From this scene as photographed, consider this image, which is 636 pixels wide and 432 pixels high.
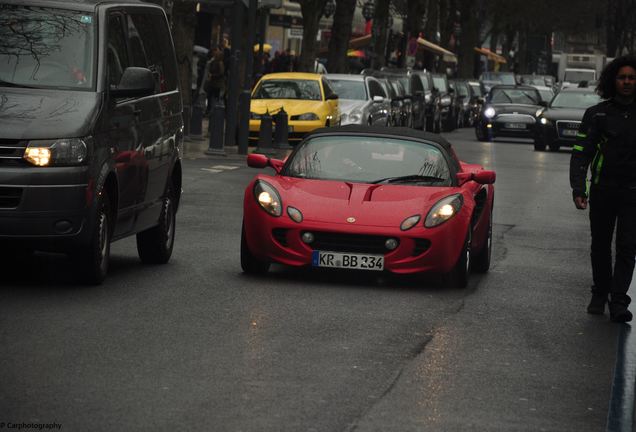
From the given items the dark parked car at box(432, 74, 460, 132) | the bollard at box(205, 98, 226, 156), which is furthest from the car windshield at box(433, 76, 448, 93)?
the bollard at box(205, 98, 226, 156)

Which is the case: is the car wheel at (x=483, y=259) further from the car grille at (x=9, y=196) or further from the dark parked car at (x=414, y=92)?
the dark parked car at (x=414, y=92)

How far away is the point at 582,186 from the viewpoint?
10.9m

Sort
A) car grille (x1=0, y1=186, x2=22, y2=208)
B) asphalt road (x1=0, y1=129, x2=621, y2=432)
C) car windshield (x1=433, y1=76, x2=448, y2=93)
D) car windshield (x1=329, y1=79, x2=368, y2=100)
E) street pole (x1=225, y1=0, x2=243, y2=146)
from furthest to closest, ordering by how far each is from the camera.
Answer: car windshield (x1=433, y1=76, x2=448, y2=93) < car windshield (x1=329, y1=79, x2=368, y2=100) < street pole (x1=225, y1=0, x2=243, y2=146) < car grille (x1=0, y1=186, x2=22, y2=208) < asphalt road (x1=0, y1=129, x2=621, y2=432)

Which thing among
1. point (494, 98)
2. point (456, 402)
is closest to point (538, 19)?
point (494, 98)

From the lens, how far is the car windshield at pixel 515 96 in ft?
150

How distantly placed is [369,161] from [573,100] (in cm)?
2773

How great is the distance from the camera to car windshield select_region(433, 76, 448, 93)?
54.6m

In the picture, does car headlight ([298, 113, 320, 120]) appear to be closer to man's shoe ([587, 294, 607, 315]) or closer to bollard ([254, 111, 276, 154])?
bollard ([254, 111, 276, 154])

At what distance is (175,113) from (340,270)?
198cm

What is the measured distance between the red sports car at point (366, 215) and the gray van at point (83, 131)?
854mm

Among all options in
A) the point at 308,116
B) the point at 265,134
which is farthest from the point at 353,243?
the point at 308,116

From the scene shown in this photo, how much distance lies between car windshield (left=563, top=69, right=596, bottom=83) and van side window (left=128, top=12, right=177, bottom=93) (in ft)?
252

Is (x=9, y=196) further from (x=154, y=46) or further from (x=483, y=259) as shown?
(x=483, y=259)

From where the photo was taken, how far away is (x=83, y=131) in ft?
35.1
